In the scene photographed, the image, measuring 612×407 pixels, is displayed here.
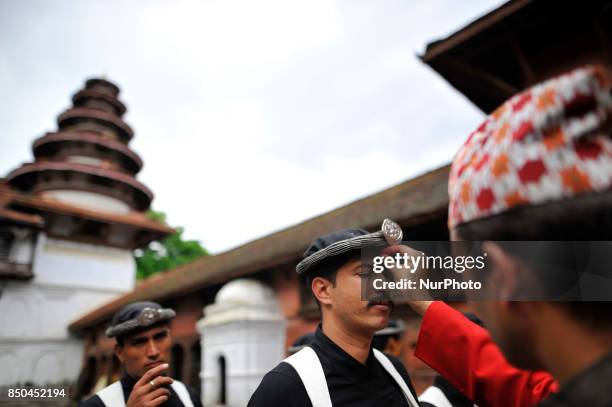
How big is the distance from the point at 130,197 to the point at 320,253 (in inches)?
829

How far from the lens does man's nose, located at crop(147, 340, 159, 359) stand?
2609 millimetres

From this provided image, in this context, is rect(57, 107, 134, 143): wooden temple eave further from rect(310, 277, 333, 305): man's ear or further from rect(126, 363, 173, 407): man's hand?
rect(310, 277, 333, 305): man's ear

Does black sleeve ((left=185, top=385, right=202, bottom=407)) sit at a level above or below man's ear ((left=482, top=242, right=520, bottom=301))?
below

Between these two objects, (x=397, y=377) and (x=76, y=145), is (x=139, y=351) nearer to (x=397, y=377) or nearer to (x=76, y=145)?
(x=397, y=377)

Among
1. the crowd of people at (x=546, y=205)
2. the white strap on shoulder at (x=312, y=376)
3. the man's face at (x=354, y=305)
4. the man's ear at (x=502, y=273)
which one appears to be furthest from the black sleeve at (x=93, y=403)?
the man's ear at (x=502, y=273)

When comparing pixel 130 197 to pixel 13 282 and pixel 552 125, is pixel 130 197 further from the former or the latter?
pixel 552 125

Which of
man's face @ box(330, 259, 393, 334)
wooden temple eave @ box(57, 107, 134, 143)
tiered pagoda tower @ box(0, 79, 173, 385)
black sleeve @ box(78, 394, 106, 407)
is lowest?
black sleeve @ box(78, 394, 106, 407)

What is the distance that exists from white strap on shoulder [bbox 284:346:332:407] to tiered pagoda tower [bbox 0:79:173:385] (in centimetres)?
1637

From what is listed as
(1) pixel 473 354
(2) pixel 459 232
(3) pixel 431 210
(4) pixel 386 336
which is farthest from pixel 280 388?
(3) pixel 431 210

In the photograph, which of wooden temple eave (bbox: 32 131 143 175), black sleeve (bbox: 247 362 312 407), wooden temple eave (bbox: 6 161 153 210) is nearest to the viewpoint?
black sleeve (bbox: 247 362 312 407)

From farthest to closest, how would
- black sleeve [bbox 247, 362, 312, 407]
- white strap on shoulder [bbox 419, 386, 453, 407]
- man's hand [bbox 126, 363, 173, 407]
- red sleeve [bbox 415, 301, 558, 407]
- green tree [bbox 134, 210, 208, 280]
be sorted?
green tree [bbox 134, 210, 208, 280] < white strap on shoulder [bbox 419, 386, 453, 407] < man's hand [bbox 126, 363, 173, 407] < black sleeve [bbox 247, 362, 312, 407] < red sleeve [bbox 415, 301, 558, 407]

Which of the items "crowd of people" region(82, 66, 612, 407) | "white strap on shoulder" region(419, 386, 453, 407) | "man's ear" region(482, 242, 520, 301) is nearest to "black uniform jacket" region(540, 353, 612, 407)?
"crowd of people" region(82, 66, 612, 407)

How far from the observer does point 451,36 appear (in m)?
5.84

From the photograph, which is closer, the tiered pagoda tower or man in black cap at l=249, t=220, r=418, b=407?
man in black cap at l=249, t=220, r=418, b=407
